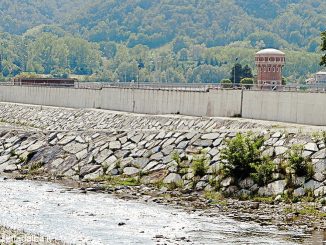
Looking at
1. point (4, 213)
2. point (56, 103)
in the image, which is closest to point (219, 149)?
point (4, 213)

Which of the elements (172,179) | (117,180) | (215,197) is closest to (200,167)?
(172,179)

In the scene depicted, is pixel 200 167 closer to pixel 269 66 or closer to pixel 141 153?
pixel 141 153

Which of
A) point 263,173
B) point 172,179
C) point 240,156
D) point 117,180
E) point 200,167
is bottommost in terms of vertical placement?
point 117,180

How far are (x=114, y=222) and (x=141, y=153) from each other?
12699mm

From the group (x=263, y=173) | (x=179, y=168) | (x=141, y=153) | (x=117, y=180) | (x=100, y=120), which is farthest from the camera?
(x=100, y=120)

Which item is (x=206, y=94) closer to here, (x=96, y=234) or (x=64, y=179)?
(x=64, y=179)

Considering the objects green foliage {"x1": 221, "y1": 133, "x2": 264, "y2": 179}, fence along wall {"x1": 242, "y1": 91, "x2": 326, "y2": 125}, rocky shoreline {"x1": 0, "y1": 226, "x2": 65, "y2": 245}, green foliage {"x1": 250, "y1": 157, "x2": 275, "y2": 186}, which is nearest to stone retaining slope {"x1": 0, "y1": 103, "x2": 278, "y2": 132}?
fence along wall {"x1": 242, "y1": 91, "x2": 326, "y2": 125}

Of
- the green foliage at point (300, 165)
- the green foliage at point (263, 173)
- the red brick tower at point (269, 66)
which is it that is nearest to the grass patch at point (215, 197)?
the green foliage at point (263, 173)

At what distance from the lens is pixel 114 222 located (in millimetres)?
37906

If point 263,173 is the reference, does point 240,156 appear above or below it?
above

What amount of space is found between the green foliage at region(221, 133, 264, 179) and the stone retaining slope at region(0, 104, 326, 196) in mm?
498

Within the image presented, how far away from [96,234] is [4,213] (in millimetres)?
6287

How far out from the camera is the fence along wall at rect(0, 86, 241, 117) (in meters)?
72.9

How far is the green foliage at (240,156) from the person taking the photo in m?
43.9
